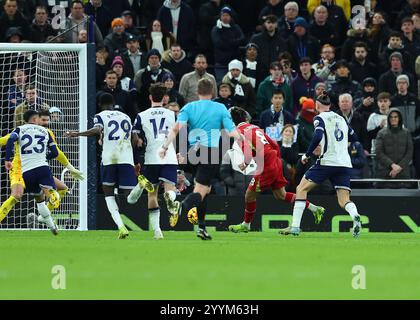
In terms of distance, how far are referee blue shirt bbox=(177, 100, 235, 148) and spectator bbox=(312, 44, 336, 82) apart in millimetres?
7891

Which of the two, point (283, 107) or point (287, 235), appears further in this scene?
point (283, 107)

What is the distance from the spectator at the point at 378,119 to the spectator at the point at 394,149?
1.44ft

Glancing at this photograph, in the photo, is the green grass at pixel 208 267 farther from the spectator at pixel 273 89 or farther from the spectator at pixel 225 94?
the spectator at pixel 273 89

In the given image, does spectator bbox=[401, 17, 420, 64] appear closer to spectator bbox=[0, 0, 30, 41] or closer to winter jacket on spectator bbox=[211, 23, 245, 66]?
winter jacket on spectator bbox=[211, 23, 245, 66]

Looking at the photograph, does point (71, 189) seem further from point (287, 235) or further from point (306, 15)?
point (306, 15)

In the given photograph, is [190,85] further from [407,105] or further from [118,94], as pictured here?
[407,105]

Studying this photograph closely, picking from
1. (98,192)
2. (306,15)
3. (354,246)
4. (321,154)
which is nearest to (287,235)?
(321,154)

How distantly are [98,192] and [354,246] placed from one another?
807 cm

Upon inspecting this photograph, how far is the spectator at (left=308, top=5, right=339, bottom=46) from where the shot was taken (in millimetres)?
26375

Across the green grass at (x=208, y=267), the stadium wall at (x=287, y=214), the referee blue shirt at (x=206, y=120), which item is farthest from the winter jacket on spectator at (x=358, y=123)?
the referee blue shirt at (x=206, y=120)

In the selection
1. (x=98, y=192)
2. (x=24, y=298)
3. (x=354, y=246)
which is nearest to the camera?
(x=24, y=298)

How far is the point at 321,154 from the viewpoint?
19.5 metres

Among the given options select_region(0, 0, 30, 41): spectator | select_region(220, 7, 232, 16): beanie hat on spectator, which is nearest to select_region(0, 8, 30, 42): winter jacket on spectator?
select_region(0, 0, 30, 41): spectator

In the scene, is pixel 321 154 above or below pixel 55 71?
below
